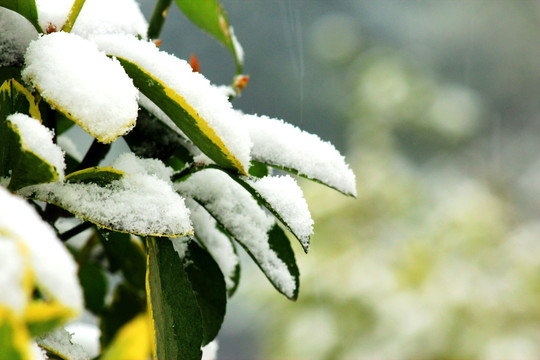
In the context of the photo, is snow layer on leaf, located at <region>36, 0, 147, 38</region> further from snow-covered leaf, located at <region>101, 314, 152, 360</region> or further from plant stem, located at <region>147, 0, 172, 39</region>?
snow-covered leaf, located at <region>101, 314, 152, 360</region>

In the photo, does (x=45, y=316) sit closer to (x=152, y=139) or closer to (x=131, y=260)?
(x=152, y=139)

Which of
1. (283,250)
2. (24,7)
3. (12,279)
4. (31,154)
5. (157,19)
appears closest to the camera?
(12,279)

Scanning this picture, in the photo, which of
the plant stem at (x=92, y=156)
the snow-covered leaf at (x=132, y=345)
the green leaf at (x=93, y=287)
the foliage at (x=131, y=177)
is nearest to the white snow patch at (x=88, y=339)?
the green leaf at (x=93, y=287)

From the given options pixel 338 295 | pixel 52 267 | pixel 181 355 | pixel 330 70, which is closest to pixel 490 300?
pixel 338 295

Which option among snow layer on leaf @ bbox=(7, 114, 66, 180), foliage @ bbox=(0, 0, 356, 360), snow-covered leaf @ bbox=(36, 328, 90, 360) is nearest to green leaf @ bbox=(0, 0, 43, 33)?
foliage @ bbox=(0, 0, 356, 360)

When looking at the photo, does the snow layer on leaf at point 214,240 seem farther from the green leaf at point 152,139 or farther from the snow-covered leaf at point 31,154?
the snow-covered leaf at point 31,154

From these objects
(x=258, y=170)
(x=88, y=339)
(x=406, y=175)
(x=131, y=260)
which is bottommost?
(x=406, y=175)

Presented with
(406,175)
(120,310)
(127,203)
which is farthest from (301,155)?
(406,175)
